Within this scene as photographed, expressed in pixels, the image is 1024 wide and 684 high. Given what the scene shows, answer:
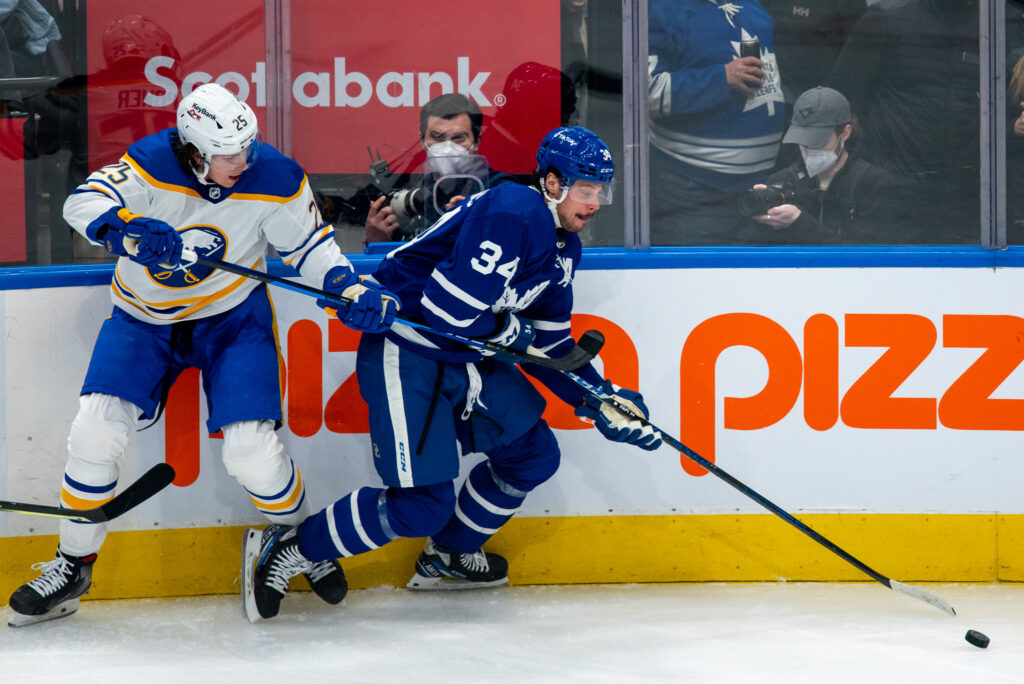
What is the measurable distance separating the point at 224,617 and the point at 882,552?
5.51 feet

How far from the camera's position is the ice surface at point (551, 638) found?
2.49 metres

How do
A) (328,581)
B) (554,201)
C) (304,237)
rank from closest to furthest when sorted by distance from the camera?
(554,201)
(304,237)
(328,581)

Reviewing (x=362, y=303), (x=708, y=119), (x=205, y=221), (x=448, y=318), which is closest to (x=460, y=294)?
(x=448, y=318)

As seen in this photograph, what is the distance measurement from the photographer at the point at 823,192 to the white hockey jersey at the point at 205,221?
1.15 metres

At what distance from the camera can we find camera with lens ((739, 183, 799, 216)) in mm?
3102

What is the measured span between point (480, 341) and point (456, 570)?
0.67 meters

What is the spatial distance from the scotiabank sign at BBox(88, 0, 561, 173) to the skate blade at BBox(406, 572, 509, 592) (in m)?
1.07

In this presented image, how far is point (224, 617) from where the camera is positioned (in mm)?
2844

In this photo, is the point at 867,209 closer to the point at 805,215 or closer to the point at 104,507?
the point at 805,215

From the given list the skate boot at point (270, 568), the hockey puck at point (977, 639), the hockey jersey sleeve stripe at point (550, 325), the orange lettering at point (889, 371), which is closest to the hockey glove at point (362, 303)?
the hockey jersey sleeve stripe at point (550, 325)

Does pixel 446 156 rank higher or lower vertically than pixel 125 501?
higher

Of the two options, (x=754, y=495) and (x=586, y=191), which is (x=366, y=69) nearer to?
(x=586, y=191)

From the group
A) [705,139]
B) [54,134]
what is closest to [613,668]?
[705,139]

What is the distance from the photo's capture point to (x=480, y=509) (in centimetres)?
291
